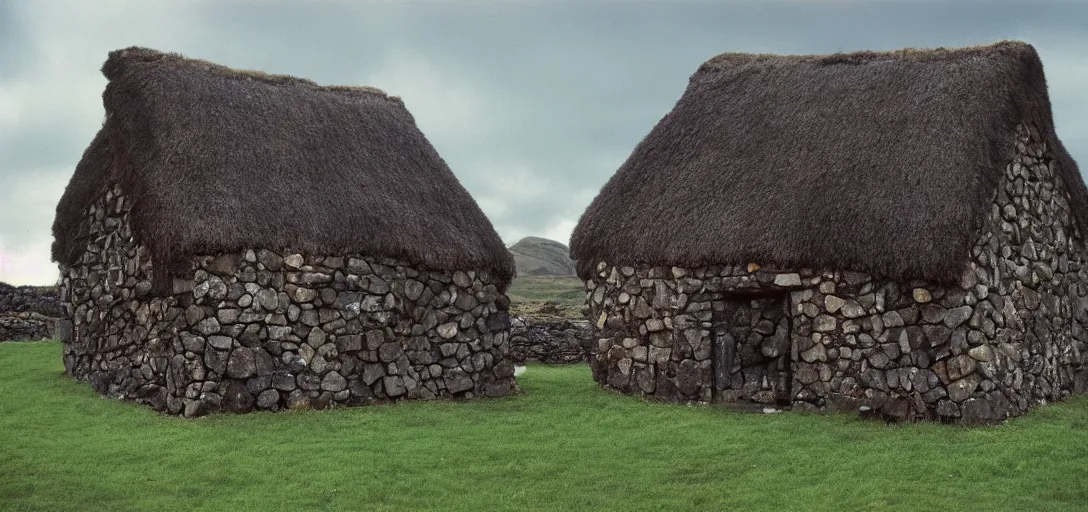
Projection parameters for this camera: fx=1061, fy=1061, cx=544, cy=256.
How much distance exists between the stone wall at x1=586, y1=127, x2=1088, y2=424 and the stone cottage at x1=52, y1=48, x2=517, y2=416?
2.76 m

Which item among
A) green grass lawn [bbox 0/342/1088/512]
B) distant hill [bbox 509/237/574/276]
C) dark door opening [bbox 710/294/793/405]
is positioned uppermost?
distant hill [bbox 509/237/574/276]

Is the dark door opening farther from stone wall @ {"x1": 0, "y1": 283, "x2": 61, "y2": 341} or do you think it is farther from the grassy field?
the grassy field

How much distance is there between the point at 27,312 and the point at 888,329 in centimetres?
2375

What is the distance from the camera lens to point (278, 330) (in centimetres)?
1583

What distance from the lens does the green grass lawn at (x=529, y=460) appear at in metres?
10.9

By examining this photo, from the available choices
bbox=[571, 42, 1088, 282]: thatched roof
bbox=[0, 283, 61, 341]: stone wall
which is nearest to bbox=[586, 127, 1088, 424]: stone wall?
bbox=[571, 42, 1088, 282]: thatched roof

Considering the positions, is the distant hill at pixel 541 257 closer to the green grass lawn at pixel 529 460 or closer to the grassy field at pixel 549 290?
the grassy field at pixel 549 290

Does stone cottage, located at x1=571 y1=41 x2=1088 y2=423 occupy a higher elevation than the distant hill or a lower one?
lower

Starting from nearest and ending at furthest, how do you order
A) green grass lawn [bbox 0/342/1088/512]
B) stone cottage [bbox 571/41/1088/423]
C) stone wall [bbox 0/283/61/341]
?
green grass lawn [bbox 0/342/1088/512]
stone cottage [bbox 571/41/1088/423]
stone wall [bbox 0/283/61/341]

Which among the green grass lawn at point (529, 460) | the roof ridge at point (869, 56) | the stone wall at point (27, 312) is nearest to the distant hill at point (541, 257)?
the stone wall at point (27, 312)

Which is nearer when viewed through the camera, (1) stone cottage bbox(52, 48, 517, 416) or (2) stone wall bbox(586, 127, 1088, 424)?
(2) stone wall bbox(586, 127, 1088, 424)

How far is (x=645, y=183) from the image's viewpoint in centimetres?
1891

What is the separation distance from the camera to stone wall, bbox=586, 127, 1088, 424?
14680 millimetres

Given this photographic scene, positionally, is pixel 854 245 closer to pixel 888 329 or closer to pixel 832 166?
pixel 888 329
